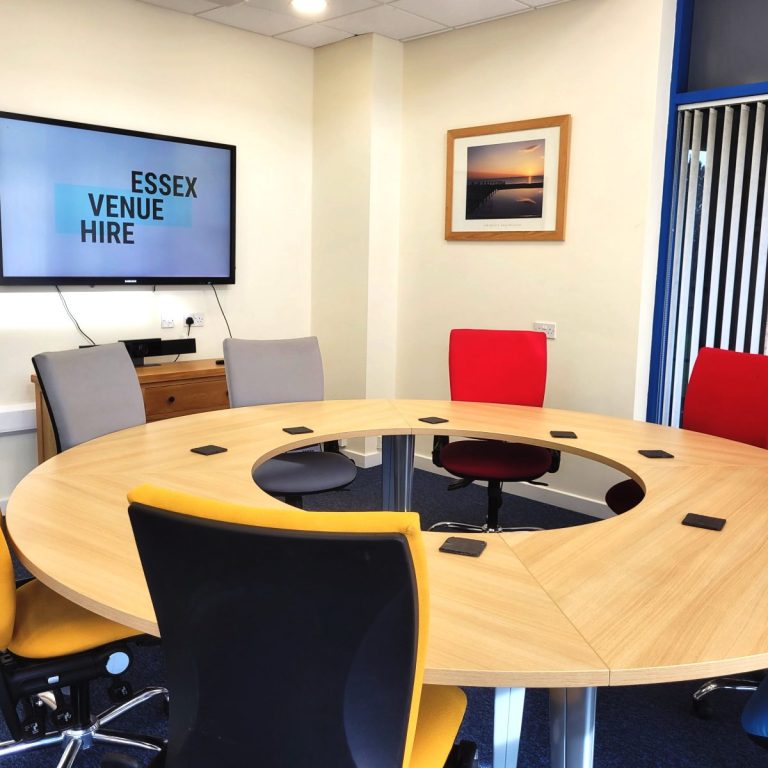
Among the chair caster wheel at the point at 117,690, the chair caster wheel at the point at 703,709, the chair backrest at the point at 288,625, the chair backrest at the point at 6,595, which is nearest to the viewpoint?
the chair backrest at the point at 288,625

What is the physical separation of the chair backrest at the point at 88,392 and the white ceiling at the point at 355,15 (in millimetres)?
2367

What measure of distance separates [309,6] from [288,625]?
4148 mm

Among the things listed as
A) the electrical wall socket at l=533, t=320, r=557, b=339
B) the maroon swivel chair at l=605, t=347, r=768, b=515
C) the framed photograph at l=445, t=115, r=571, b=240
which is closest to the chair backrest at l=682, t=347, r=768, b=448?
the maroon swivel chair at l=605, t=347, r=768, b=515

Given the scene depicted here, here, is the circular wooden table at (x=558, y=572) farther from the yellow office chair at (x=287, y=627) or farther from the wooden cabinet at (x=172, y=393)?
the wooden cabinet at (x=172, y=393)

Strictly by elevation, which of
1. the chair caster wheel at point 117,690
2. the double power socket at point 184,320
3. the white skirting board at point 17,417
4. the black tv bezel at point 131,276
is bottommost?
the chair caster wheel at point 117,690

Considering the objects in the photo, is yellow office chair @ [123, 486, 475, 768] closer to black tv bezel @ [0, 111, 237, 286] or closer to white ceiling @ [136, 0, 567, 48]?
black tv bezel @ [0, 111, 237, 286]

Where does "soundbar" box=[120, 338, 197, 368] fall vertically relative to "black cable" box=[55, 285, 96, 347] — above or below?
below

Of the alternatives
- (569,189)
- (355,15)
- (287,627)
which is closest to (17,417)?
(355,15)

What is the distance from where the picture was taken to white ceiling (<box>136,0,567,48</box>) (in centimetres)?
438

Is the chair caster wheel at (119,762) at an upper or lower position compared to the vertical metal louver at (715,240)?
lower

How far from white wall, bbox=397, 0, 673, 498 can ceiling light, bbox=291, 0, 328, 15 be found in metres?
0.89

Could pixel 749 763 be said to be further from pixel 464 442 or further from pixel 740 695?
pixel 464 442

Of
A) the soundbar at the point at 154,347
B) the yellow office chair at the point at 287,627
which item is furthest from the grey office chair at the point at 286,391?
the yellow office chair at the point at 287,627

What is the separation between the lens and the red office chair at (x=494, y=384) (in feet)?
12.4
